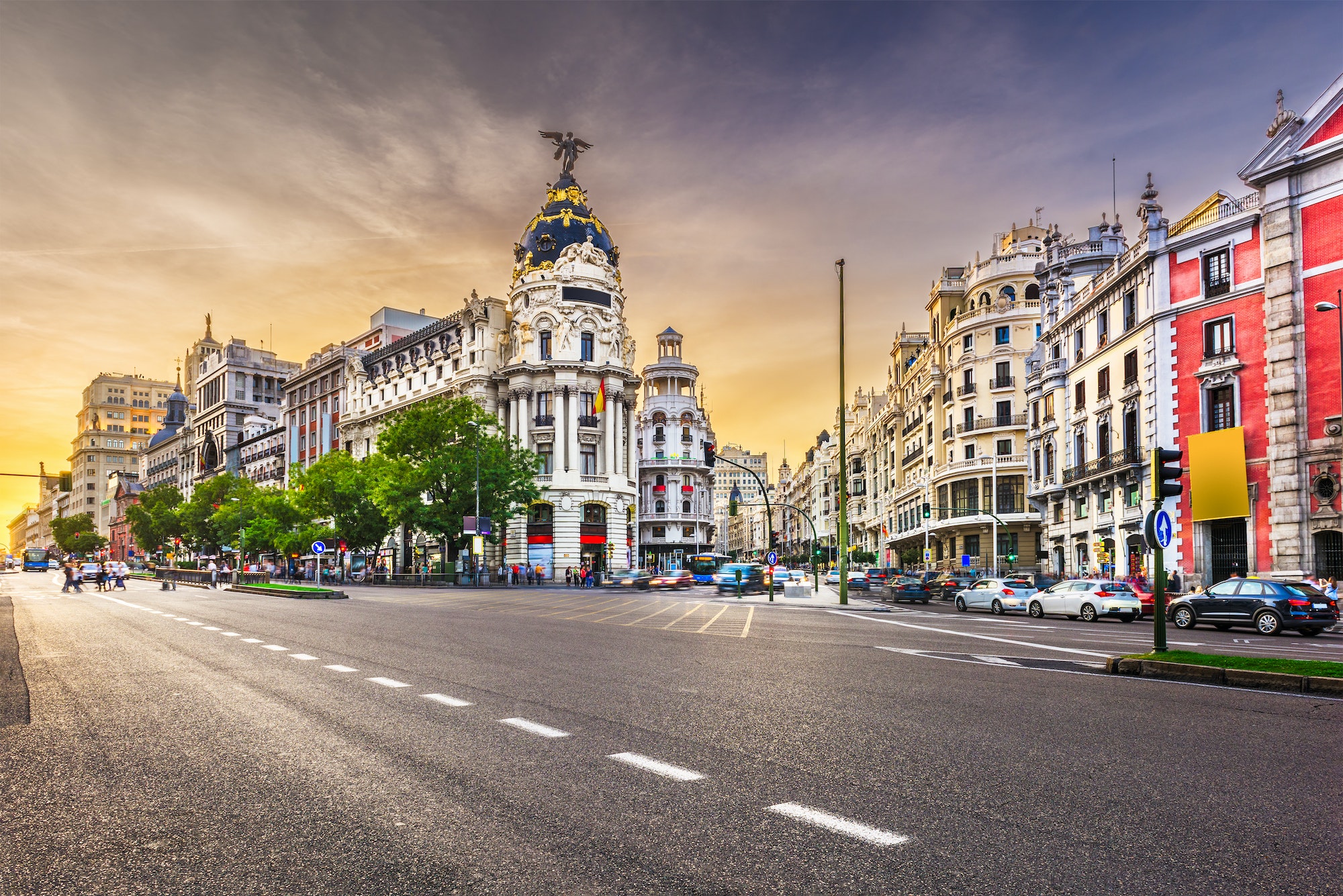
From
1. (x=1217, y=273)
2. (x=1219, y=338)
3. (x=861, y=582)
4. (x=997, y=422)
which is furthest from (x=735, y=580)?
(x=1217, y=273)

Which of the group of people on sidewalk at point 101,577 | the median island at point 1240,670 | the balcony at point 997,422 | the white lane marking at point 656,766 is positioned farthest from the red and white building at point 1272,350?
the group of people on sidewalk at point 101,577

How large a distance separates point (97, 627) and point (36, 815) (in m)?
17.2

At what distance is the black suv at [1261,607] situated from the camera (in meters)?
23.1

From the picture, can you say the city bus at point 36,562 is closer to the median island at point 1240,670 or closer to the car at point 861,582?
the car at point 861,582

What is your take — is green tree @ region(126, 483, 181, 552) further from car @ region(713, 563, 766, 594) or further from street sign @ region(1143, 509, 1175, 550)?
street sign @ region(1143, 509, 1175, 550)

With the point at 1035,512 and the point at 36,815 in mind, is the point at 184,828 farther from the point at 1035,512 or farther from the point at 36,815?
the point at 1035,512

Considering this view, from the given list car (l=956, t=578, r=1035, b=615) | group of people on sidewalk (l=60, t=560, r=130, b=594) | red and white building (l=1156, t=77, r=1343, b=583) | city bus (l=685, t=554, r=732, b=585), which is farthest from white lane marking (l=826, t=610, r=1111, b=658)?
city bus (l=685, t=554, r=732, b=585)

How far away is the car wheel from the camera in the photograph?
23.3 m

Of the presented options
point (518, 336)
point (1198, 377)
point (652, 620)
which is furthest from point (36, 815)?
point (518, 336)

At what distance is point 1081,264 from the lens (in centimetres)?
6031

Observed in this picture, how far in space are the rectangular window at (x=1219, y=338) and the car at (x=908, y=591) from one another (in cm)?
1500

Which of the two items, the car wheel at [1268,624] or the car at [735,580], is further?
the car at [735,580]

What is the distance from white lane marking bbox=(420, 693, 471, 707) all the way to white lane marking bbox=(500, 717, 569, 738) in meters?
0.99

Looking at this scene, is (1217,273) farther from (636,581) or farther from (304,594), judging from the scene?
(304,594)
